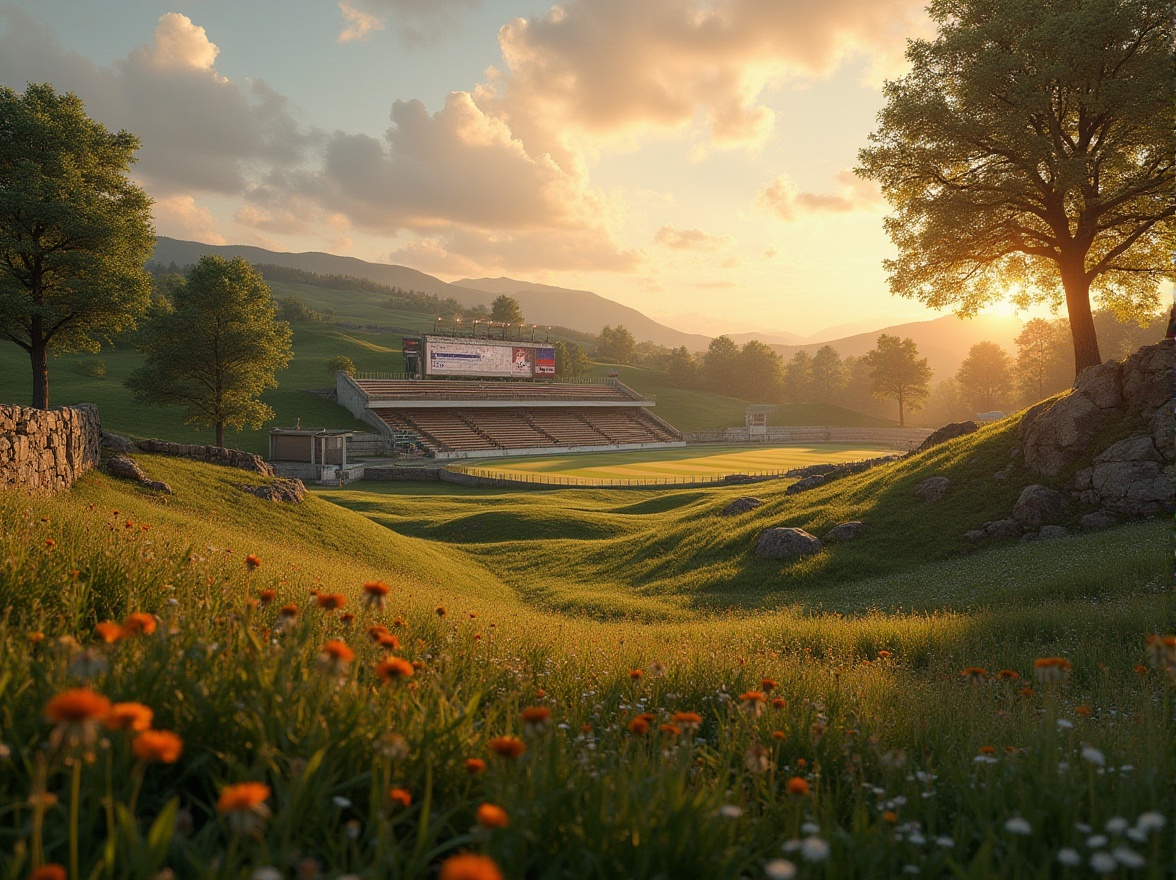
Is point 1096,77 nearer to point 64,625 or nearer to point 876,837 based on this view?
point 876,837

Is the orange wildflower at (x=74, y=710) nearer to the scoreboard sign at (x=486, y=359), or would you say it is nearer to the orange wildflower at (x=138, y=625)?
the orange wildflower at (x=138, y=625)

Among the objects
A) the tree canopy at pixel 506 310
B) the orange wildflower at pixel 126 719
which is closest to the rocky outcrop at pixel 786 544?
the orange wildflower at pixel 126 719

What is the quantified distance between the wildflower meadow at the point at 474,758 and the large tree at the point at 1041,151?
2310cm

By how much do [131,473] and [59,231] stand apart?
13501mm

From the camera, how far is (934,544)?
773 inches

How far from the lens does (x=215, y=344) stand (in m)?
41.4

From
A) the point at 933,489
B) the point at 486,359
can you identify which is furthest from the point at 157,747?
the point at 486,359

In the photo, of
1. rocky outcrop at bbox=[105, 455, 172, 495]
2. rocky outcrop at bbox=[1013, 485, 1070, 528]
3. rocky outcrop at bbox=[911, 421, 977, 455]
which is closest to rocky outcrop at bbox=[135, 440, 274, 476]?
rocky outcrop at bbox=[105, 455, 172, 495]

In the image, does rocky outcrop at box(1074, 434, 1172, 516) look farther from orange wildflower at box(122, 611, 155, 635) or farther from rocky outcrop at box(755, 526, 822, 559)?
orange wildflower at box(122, 611, 155, 635)

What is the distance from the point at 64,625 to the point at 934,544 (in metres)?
19.9

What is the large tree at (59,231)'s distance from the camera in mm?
26969

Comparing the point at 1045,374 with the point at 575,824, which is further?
the point at 1045,374

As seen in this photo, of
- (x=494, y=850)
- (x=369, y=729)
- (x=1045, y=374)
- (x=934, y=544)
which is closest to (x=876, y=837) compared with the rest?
(x=494, y=850)

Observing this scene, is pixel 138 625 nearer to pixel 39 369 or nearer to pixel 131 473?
pixel 131 473
